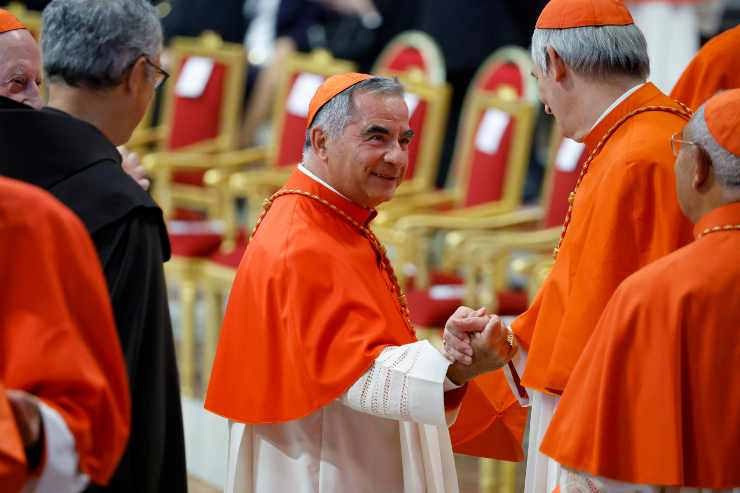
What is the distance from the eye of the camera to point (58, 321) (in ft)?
7.51

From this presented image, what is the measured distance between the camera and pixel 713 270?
8.63 feet

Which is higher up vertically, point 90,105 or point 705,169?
point 705,169

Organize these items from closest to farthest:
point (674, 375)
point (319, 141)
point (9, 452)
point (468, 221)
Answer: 1. point (9, 452)
2. point (674, 375)
3. point (319, 141)
4. point (468, 221)

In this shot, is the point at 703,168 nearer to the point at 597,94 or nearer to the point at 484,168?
the point at 597,94

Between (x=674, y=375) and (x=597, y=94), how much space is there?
3.19 feet

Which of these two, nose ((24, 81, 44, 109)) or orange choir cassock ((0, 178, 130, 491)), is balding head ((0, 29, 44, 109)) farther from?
orange choir cassock ((0, 178, 130, 491))

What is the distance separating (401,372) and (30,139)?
3.21 ft

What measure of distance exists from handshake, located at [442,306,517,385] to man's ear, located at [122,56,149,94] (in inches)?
34.4

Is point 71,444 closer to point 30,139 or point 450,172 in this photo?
point 30,139

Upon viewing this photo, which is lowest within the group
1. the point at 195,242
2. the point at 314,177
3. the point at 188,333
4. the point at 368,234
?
the point at 188,333

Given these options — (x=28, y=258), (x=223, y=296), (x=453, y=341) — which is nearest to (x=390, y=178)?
(x=453, y=341)

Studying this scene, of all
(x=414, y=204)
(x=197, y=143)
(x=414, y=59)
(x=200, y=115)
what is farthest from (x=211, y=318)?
(x=414, y=59)

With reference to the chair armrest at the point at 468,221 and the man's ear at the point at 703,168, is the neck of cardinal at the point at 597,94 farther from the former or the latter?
the chair armrest at the point at 468,221

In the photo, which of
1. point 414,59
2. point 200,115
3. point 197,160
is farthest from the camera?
point 200,115
